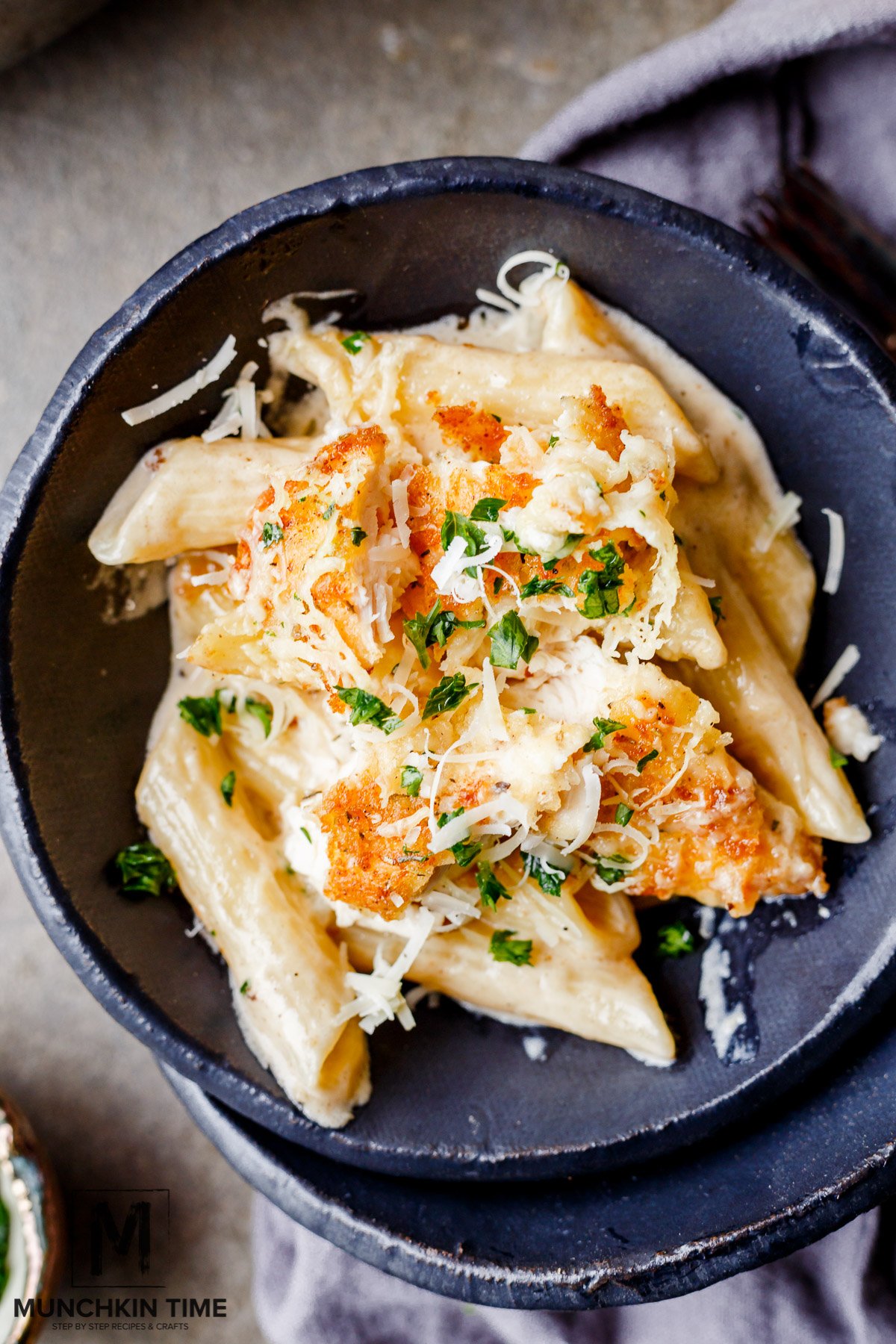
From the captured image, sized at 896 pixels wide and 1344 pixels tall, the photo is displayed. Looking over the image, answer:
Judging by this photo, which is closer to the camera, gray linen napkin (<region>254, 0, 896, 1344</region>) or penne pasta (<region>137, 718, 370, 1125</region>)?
penne pasta (<region>137, 718, 370, 1125</region>)

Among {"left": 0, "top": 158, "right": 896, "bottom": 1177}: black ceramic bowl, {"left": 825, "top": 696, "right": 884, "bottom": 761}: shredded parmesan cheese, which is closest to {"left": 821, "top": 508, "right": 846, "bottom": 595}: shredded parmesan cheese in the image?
{"left": 0, "top": 158, "right": 896, "bottom": 1177}: black ceramic bowl

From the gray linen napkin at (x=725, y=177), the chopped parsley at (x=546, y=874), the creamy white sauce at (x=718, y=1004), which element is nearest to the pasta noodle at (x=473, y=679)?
the chopped parsley at (x=546, y=874)

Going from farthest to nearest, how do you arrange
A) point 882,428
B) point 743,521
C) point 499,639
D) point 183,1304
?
point 183,1304 → point 743,521 → point 882,428 → point 499,639

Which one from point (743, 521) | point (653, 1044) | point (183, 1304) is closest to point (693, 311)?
point (743, 521)

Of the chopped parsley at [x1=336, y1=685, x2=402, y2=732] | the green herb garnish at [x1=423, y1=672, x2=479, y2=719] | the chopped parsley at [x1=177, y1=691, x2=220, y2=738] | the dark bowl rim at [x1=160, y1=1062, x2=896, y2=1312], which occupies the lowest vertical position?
the dark bowl rim at [x1=160, y1=1062, x2=896, y2=1312]

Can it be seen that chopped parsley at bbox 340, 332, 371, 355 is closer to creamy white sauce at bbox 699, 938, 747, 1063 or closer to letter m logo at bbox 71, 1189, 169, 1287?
creamy white sauce at bbox 699, 938, 747, 1063

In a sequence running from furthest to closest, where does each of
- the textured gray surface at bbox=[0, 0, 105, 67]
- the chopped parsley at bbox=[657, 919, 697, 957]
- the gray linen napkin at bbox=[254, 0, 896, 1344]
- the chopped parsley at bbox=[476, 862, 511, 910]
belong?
the textured gray surface at bbox=[0, 0, 105, 67]
the gray linen napkin at bbox=[254, 0, 896, 1344]
the chopped parsley at bbox=[657, 919, 697, 957]
the chopped parsley at bbox=[476, 862, 511, 910]

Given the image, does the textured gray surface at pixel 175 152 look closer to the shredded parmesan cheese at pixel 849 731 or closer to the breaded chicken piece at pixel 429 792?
the breaded chicken piece at pixel 429 792

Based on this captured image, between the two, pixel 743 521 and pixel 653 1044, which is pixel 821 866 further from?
pixel 743 521
